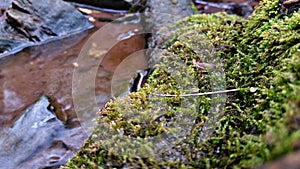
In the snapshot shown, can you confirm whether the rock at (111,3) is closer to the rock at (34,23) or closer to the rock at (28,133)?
the rock at (34,23)

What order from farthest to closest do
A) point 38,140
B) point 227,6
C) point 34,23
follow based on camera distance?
point 227,6
point 34,23
point 38,140

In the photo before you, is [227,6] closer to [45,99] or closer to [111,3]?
[111,3]

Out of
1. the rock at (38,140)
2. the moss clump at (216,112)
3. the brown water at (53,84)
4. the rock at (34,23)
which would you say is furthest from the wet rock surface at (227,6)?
the rock at (38,140)

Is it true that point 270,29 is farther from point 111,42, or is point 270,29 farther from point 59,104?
point 111,42

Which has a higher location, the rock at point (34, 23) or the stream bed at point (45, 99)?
the rock at point (34, 23)

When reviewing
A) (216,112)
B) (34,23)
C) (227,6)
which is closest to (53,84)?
(34,23)

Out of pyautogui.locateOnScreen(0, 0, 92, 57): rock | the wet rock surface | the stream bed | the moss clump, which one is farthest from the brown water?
the wet rock surface
